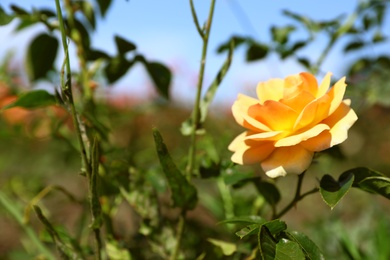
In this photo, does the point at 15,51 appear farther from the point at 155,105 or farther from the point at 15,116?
the point at 155,105

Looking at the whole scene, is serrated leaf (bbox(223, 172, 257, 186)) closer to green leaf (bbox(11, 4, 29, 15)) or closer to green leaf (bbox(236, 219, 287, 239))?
green leaf (bbox(236, 219, 287, 239))

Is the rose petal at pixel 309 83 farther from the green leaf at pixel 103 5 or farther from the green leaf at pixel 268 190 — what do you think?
the green leaf at pixel 103 5

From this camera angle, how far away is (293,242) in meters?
0.55

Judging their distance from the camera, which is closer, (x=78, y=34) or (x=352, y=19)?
(x=78, y=34)

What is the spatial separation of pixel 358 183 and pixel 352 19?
0.67 meters

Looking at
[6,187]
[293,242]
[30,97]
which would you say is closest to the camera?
[293,242]

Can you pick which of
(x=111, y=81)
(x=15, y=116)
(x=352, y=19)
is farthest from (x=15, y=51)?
(x=352, y=19)

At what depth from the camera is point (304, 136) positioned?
0.59 meters

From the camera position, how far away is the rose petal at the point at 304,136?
58cm

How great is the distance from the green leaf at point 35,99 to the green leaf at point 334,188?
1.21 feet

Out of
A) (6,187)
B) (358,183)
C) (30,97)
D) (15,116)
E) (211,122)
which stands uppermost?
(30,97)

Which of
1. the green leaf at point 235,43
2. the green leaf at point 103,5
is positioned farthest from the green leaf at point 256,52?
the green leaf at point 103,5

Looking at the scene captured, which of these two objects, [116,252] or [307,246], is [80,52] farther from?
[307,246]

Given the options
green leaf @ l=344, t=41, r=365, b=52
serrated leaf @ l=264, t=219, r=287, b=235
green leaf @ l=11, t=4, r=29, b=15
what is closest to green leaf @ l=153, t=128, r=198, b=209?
serrated leaf @ l=264, t=219, r=287, b=235
